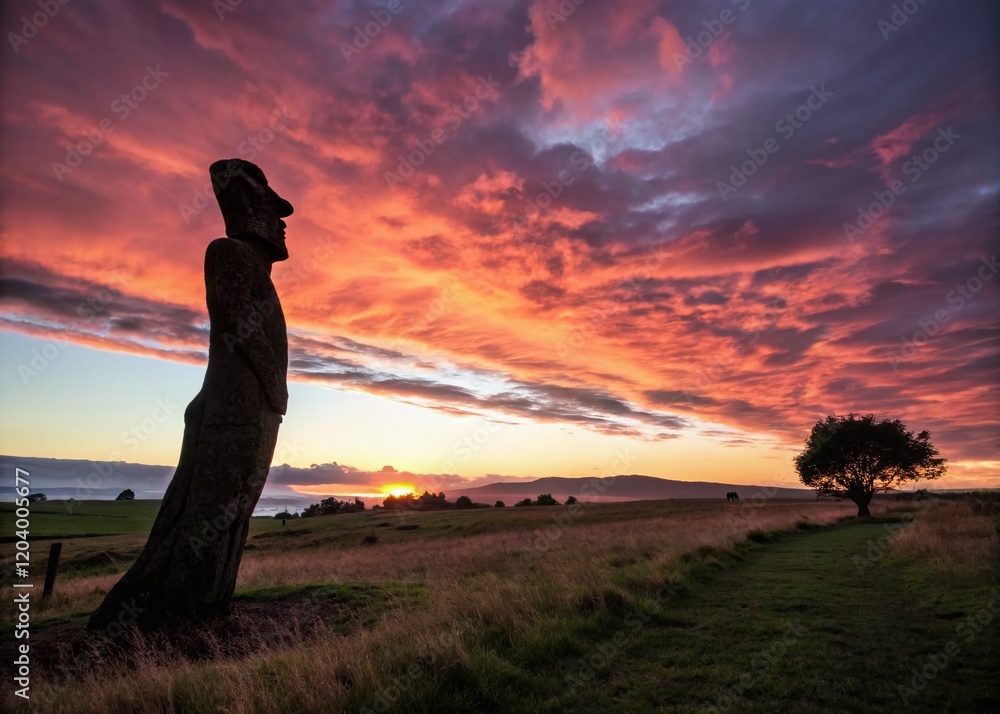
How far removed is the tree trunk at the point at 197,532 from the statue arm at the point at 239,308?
87cm

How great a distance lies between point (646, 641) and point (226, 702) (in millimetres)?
5985

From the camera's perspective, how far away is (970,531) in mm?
17156

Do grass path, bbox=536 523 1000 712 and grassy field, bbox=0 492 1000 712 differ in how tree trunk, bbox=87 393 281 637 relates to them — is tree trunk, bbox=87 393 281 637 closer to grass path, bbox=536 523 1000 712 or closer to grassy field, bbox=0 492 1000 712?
grassy field, bbox=0 492 1000 712

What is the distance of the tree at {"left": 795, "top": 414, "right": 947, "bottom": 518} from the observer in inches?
1772

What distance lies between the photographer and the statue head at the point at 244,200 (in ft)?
36.0

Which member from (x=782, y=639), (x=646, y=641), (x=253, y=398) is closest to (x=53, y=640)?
(x=253, y=398)

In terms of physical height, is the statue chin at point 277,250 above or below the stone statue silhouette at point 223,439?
above

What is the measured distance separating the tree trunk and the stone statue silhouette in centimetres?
2

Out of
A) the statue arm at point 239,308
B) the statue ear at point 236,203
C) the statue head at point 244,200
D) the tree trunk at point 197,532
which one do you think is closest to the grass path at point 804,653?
the tree trunk at point 197,532

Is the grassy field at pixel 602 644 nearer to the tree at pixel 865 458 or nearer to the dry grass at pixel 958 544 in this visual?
the dry grass at pixel 958 544

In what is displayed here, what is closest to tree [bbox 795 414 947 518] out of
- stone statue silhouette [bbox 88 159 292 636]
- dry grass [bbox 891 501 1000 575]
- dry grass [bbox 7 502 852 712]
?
dry grass [bbox 891 501 1000 575]

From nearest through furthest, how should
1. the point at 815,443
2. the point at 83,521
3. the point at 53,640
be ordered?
1. the point at 53,640
2. the point at 815,443
3. the point at 83,521

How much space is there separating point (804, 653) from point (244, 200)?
12.9 m

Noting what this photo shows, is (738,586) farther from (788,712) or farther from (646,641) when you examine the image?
(788,712)
